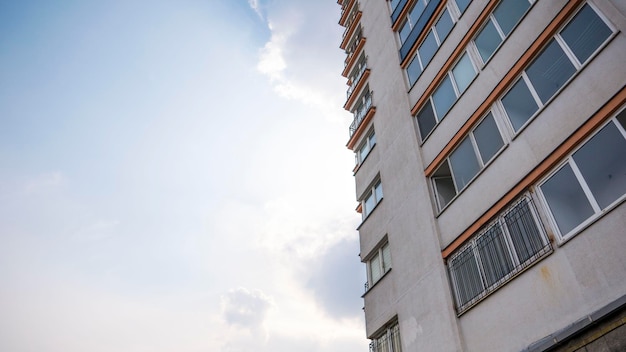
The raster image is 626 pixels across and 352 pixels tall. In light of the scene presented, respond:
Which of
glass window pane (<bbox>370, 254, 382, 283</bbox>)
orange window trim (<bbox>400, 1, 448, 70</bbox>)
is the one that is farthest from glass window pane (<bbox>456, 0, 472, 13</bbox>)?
glass window pane (<bbox>370, 254, 382, 283</bbox>)

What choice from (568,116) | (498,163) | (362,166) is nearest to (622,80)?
(568,116)

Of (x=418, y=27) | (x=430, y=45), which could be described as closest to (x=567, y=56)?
(x=430, y=45)

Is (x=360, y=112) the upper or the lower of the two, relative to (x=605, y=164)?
upper

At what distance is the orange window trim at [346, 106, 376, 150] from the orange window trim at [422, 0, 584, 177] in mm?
6075

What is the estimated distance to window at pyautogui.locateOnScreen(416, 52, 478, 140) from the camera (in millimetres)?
13422

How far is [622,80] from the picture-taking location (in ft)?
27.3

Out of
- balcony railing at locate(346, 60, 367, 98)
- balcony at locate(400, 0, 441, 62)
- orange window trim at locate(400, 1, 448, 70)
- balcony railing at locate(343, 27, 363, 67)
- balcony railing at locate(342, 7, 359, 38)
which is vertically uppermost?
balcony railing at locate(342, 7, 359, 38)

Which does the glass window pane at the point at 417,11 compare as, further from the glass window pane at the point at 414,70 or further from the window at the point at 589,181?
the window at the point at 589,181

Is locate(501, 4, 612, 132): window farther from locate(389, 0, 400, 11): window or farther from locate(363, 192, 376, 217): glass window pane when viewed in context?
locate(389, 0, 400, 11): window

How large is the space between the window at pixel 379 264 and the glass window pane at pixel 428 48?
6945mm

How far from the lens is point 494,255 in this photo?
10562mm

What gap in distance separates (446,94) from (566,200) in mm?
6266

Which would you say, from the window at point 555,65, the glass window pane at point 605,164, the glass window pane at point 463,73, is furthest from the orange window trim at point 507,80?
the glass window pane at point 605,164

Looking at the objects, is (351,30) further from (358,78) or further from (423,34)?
(423,34)
